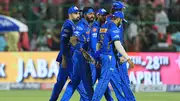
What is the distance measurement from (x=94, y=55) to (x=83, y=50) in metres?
0.27

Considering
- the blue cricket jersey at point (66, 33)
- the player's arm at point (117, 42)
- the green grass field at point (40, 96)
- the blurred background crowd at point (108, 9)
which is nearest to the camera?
the player's arm at point (117, 42)

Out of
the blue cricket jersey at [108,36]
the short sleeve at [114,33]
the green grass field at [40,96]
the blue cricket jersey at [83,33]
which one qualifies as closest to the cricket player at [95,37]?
the blue cricket jersey at [83,33]

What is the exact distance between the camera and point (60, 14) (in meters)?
27.3

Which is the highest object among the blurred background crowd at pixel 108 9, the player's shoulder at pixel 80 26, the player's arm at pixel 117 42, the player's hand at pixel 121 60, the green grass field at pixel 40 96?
the player's shoulder at pixel 80 26

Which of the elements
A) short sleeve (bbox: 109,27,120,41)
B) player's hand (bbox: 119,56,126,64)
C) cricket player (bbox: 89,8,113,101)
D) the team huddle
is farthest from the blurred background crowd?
short sleeve (bbox: 109,27,120,41)

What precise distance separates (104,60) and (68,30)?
1336mm

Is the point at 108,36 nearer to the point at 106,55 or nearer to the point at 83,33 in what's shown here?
the point at 106,55

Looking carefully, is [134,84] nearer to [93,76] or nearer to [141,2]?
[141,2]

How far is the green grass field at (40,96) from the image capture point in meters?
20.0

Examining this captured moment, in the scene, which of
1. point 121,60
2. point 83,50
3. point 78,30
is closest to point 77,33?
point 78,30

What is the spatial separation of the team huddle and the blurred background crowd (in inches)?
377

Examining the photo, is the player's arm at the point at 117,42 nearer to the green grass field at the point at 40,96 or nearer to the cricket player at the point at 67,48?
the cricket player at the point at 67,48

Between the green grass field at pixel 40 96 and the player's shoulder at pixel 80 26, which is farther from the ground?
the player's shoulder at pixel 80 26

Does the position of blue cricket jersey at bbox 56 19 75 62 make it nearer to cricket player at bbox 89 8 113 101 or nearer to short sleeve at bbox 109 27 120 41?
cricket player at bbox 89 8 113 101
